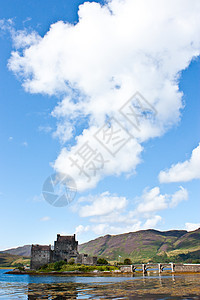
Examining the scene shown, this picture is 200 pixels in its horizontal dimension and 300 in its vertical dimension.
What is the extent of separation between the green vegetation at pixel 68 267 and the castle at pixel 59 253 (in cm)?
477

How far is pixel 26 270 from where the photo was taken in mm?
129250

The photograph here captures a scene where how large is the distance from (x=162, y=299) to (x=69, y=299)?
11.5 meters

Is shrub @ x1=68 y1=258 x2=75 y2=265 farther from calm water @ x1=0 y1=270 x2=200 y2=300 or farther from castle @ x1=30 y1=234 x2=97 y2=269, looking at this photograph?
calm water @ x1=0 y1=270 x2=200 y2=300

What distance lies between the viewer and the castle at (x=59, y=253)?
12875cm

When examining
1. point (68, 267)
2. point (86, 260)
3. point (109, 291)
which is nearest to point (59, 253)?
point (68, 267)

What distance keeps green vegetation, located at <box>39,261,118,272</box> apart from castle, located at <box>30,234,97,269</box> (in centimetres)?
477

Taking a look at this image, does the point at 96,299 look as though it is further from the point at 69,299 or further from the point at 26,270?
the point at 26,270

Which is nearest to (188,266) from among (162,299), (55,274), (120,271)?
(120,271)

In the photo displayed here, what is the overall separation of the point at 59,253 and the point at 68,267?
17.8 m

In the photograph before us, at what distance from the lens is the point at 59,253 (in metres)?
136

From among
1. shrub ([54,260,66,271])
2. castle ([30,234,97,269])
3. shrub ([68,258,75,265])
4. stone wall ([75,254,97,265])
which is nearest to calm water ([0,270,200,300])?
shrub ([54,260,66,271])

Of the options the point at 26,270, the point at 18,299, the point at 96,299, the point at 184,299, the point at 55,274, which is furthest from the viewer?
the point at 26,270

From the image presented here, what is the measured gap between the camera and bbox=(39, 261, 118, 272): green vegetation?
114625 mm

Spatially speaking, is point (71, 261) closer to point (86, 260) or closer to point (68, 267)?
point (86, 260)
